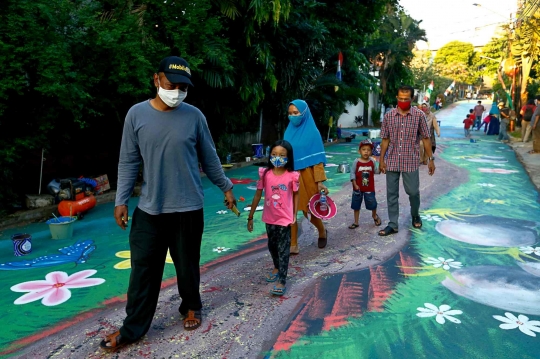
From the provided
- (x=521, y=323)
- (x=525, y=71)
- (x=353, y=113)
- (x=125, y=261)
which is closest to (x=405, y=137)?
(x=521, y=323)

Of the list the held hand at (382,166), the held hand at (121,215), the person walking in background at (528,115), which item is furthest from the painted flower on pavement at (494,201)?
the person walking in background at (528,115)

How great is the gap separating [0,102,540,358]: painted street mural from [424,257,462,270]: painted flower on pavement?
0.01 meters

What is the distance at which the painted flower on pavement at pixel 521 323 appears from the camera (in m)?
3.25

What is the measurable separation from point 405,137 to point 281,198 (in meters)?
2.25

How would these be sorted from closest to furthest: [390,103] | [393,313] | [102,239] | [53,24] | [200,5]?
1. [393,313]
2. [102,239]
3. [53,24]
4. [200,5]
5. [390,103]

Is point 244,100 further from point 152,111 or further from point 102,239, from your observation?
point 152,111

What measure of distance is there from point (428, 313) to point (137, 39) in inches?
226

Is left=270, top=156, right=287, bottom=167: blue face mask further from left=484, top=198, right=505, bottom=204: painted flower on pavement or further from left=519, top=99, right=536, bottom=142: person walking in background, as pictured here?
left=519, top=99, right=536, bottom=142: person walking in background

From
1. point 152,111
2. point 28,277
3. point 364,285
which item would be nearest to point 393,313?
point 364,285

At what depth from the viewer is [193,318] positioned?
3271 millimetres

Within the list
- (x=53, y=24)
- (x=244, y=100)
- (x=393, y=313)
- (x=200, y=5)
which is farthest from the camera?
(x=244, y=100)

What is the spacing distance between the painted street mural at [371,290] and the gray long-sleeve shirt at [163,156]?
101 centimetres

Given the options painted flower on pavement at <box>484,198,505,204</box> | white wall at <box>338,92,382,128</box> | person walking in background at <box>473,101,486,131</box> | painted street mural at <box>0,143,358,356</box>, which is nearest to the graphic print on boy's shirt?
painted street mural at <box>0,143,358,356</box>

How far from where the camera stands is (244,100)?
10281 millimetres
